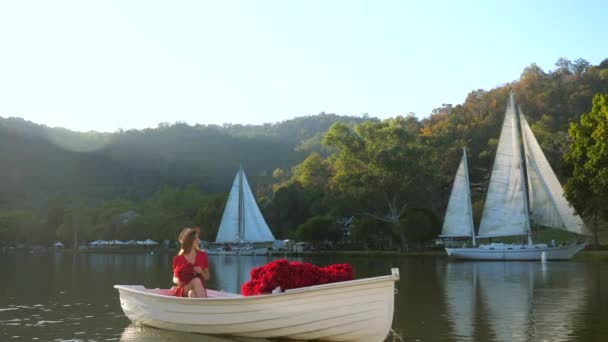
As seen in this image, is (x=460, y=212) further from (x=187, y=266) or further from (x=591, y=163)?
(x=187, y=266)

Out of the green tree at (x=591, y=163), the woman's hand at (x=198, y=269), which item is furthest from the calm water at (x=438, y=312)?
the green tree at (x=591, y=163)

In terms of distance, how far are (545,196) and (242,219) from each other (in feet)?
118

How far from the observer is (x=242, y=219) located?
2901 inches

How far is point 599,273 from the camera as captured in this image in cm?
3120

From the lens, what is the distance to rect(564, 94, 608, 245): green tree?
41750mm

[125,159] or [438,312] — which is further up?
[125,159]

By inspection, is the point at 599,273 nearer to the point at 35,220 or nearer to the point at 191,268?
the point at 191,268

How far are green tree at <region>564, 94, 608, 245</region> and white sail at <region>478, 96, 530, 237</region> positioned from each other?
18.4 ft

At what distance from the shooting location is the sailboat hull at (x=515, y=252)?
155 feet

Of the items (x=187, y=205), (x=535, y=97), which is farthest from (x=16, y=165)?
(x=535, y=97)

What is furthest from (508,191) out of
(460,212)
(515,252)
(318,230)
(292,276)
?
(292,276)

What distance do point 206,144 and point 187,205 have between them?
51900 millimetres

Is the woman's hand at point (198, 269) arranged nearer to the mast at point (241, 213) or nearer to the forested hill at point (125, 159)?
the mast at point (241, 213)

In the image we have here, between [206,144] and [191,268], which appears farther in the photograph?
[206,144]
